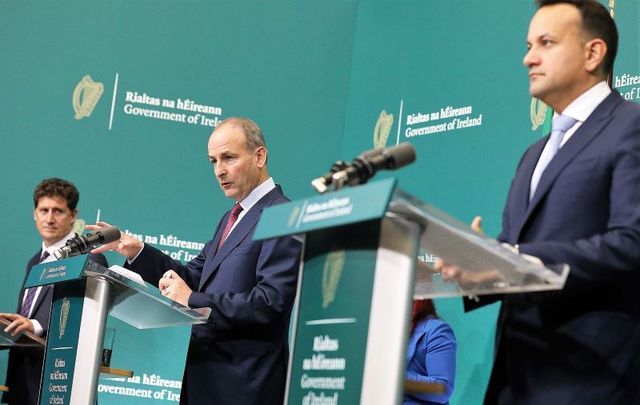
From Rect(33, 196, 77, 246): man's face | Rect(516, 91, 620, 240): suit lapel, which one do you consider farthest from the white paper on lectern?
Rect(33, 196, 77, 246): man's face

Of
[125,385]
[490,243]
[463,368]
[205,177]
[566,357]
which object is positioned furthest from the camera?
[205,177]

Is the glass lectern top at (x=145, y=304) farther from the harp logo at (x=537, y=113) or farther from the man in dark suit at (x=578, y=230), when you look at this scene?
the harp logo at (x=537, y=113)

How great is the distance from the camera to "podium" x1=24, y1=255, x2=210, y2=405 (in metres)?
3.77

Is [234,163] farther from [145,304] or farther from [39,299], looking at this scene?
[39,299]

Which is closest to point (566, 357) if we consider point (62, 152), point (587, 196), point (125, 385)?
point (587, 196)

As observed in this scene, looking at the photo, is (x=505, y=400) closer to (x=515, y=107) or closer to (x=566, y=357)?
(x=566, y=357)

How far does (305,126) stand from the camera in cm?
743

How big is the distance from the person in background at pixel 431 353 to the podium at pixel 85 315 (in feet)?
6.20

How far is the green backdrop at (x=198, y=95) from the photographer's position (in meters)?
6.68

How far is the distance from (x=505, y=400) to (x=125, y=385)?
4491 mm

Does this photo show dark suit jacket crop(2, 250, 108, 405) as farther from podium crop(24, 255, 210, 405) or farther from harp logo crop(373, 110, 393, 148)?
harp logo crop(373, 110, 393, 148)

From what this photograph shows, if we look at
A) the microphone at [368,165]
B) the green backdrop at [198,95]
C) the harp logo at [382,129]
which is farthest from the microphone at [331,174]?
the harp logo at [382,129]

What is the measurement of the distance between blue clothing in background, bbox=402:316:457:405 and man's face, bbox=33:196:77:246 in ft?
7.50

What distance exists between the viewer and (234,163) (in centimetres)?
451
